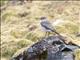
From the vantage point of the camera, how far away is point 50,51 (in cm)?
769

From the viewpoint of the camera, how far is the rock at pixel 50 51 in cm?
762

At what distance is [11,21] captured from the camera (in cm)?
1267

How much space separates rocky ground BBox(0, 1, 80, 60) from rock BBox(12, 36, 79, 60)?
702mm

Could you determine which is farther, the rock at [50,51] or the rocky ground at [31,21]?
the rocky ground at [31,21]

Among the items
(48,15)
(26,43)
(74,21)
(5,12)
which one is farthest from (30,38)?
(5,12)

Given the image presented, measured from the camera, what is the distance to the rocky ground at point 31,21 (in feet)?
31.0

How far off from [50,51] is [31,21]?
443cm

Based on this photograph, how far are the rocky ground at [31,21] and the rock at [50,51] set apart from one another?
70cm

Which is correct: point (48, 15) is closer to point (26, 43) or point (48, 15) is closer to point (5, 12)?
point (5, 12)

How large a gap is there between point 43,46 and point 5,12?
6.53 m

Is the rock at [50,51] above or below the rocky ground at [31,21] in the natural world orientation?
above

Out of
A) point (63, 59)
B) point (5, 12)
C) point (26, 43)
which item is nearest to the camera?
point (63, 59)

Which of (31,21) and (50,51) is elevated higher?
(50,51)

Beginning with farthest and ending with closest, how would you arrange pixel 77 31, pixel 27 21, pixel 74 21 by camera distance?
pixel 27 21 → pixel 74 21 → pixel 77 31
